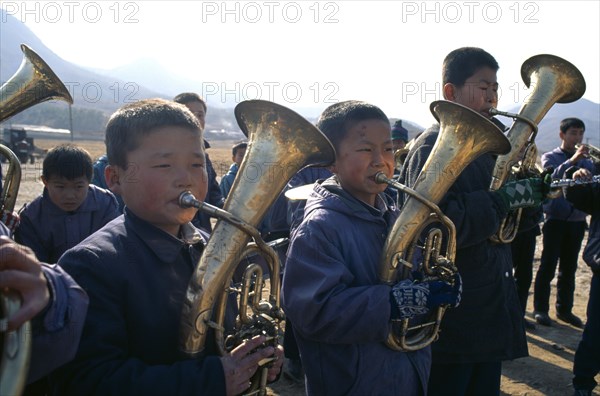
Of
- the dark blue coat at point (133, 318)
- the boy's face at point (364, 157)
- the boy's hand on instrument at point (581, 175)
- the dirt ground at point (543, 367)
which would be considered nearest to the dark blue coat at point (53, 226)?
the dark blue coat at point (133, 318)

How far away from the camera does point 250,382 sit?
1953mm

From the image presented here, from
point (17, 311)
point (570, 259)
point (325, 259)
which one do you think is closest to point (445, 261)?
point (325, 259)

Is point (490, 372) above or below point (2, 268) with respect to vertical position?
below

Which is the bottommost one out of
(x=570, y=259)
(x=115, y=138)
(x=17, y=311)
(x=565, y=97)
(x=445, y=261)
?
(x=570, y=259)

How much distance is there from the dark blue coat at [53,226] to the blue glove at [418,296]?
A: 2.30 meters

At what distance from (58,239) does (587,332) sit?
4.12 metres

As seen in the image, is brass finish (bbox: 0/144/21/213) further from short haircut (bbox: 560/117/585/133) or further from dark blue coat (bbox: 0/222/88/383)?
short haircut (bbox: 560/117/585/133)

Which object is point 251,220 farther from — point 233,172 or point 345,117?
point 233,172

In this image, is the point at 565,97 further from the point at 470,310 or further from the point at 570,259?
the point at 570,259

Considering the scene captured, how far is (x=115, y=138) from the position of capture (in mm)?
1973

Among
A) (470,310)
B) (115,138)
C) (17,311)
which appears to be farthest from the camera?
(470,310)

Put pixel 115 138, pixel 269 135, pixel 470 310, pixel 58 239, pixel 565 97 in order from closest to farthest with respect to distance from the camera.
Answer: pixel 115 138, pixel 269 135, pixel 470 310, pixel 58 239, pixel 565 97

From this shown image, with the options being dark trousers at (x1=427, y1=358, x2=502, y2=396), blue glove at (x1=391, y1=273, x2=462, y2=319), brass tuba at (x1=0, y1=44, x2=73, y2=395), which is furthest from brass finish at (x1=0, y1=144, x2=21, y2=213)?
dark trousers at (x1=427, y1=358, x2=502, y2=396)

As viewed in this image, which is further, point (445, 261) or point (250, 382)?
point (445, 261)
